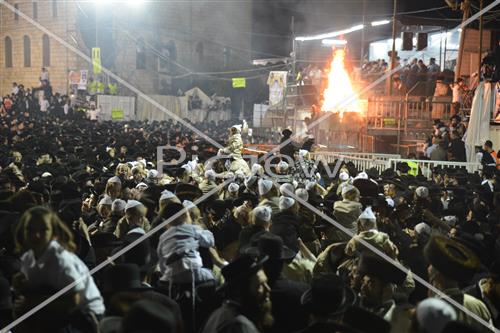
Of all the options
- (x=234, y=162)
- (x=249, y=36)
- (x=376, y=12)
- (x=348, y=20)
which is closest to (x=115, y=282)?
(x=234, y=162)

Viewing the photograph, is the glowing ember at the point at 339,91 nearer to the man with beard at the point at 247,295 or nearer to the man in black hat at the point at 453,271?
the man in black hat at the point at 453,271

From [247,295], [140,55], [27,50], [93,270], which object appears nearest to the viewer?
[247,295]

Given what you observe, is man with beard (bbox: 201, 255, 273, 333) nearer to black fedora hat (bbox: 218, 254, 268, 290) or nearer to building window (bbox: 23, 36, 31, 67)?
black fedora hat (bbox: 218, 254, 268, 290)

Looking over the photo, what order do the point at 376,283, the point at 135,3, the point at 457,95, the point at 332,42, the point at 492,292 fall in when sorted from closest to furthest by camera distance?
the point at 376,283, the point at 492,292, the point at 457,95, the point at 332,42, the point at 135,3

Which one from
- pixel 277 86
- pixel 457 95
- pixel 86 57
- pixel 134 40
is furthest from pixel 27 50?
pixel 457 95

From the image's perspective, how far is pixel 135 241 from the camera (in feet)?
18.0

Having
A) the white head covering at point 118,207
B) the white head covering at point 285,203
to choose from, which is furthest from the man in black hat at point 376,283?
the white head covering at point 118,207

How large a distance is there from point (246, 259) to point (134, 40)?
44341mm

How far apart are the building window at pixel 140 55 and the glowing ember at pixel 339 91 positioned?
72.2 feet

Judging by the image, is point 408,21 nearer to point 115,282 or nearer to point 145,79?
point 115,282

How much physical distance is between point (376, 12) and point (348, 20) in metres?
4.61

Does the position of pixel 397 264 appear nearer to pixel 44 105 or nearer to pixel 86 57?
pixel 44 105

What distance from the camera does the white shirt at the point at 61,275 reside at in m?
3.85

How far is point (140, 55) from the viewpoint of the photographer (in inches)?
1855
